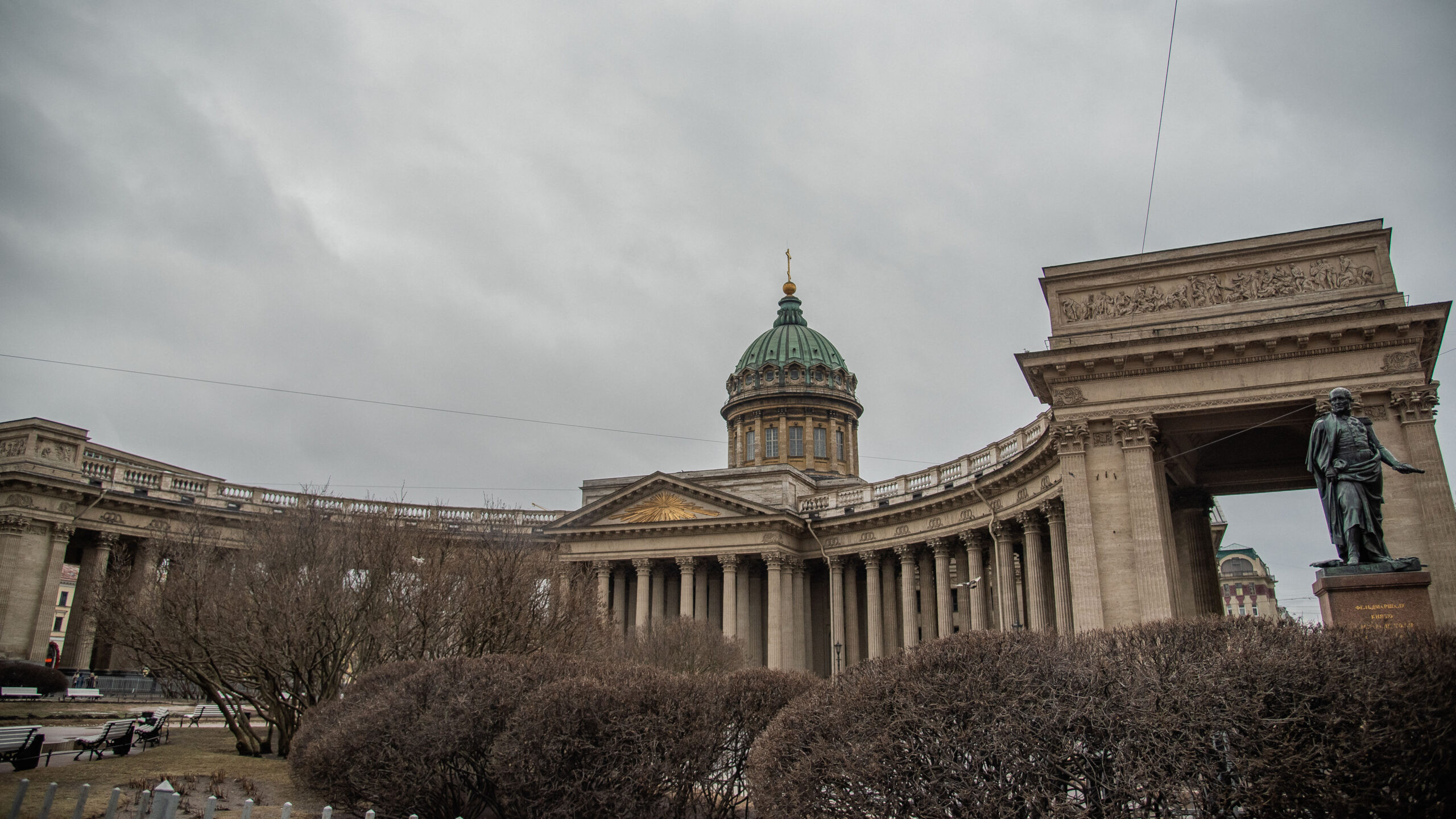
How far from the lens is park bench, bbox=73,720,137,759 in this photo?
19797 mm

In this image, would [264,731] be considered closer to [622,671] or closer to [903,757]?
[622,671]

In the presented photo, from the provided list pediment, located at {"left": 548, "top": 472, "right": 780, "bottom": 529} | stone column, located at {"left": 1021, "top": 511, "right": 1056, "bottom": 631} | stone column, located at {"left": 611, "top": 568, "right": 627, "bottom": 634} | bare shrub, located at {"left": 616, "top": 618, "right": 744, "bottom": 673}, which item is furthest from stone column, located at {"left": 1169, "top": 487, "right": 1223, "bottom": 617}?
stone column, located at {"left": 611, "top": 568, "right": 627, "bottom": 634}

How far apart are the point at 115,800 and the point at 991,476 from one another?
3224cm

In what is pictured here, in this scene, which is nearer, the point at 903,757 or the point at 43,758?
the point at 903,757

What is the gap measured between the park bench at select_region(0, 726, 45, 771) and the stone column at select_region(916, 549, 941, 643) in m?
36.5

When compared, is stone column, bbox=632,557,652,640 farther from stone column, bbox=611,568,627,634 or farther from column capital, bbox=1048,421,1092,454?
column capital, bbox=1048,421,1092,454

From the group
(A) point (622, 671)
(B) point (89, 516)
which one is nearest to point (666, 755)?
(A) point (622, 671)

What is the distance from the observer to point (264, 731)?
2994 cm

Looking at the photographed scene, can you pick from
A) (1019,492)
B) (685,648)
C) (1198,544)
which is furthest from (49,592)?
(1198,544)

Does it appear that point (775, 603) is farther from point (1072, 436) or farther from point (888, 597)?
point (1072, 436)

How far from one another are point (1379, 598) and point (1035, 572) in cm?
2121

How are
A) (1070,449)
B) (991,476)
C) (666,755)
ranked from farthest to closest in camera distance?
(991,476), (1070,449), (666,755)

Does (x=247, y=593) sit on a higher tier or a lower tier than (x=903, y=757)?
higher

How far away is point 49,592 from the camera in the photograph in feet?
135
